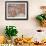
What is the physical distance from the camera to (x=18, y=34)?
3385 mm

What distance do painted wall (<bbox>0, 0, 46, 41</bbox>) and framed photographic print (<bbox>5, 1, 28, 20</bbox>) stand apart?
61mm

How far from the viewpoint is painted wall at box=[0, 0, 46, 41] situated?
11.1ft

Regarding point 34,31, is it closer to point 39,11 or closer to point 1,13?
point 39,11

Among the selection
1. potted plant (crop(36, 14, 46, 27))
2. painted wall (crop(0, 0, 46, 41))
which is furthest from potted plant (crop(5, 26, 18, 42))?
potted plant (crop(36, 14, 46, 27))

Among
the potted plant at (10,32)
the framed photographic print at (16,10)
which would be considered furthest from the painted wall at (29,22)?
the potted plant at (10,32)

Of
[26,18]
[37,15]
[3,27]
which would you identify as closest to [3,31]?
[3,27]

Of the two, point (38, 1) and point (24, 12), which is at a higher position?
point (38, 1)

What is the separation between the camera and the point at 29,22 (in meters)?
3.38

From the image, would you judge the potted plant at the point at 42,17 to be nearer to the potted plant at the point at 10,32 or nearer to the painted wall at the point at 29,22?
the painted wall at the point at 29,22

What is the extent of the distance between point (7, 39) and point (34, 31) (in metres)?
0.57

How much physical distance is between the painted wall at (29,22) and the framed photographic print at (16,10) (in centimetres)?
6

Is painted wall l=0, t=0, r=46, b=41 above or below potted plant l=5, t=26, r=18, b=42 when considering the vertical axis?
above

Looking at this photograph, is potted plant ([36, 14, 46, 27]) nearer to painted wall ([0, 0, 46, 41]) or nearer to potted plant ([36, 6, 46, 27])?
potted plant ([36, 6, 46, 27])

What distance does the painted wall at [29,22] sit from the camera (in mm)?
3375
